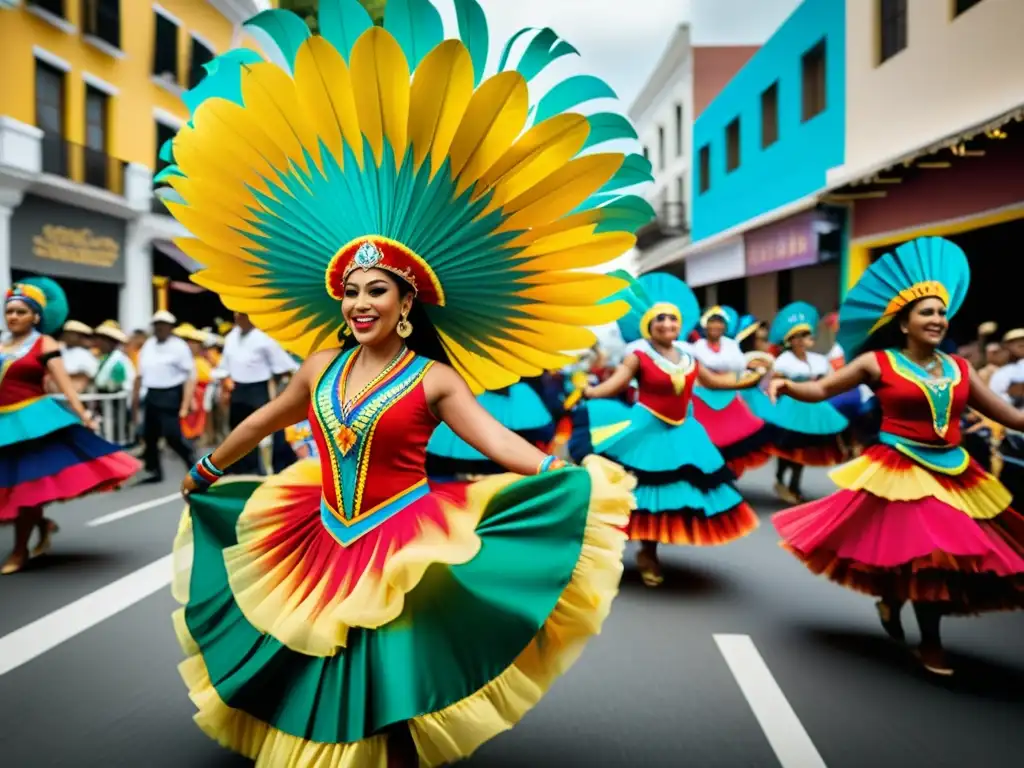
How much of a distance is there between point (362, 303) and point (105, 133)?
19898mm

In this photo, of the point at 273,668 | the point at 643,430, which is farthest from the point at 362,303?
the point at 643,430

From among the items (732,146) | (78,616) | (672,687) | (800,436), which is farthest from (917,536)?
(732,146)

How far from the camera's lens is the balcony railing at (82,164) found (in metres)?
16.7

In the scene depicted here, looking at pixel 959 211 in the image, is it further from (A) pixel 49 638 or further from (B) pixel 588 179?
(A) pixel 49 638

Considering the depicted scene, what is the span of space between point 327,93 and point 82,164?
1792 cm

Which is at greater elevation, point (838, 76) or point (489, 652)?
point (838, 76)

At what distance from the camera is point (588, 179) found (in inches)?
105

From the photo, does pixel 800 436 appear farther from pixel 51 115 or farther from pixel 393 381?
pixel 51 115

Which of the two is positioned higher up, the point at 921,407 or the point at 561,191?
the point at 561,191

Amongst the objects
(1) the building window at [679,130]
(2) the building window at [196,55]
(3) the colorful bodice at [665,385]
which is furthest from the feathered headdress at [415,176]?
(1) the building window at [679,130]

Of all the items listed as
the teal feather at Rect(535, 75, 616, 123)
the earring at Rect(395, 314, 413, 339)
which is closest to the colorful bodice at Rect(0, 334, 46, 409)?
the earring at Rect(395, 314, 413, 339)

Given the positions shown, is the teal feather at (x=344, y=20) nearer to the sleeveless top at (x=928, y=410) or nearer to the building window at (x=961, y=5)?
the sleeveless top at (x=928, y=410)

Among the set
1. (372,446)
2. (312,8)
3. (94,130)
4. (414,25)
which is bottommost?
(372,446)

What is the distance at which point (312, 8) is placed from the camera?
315cm
